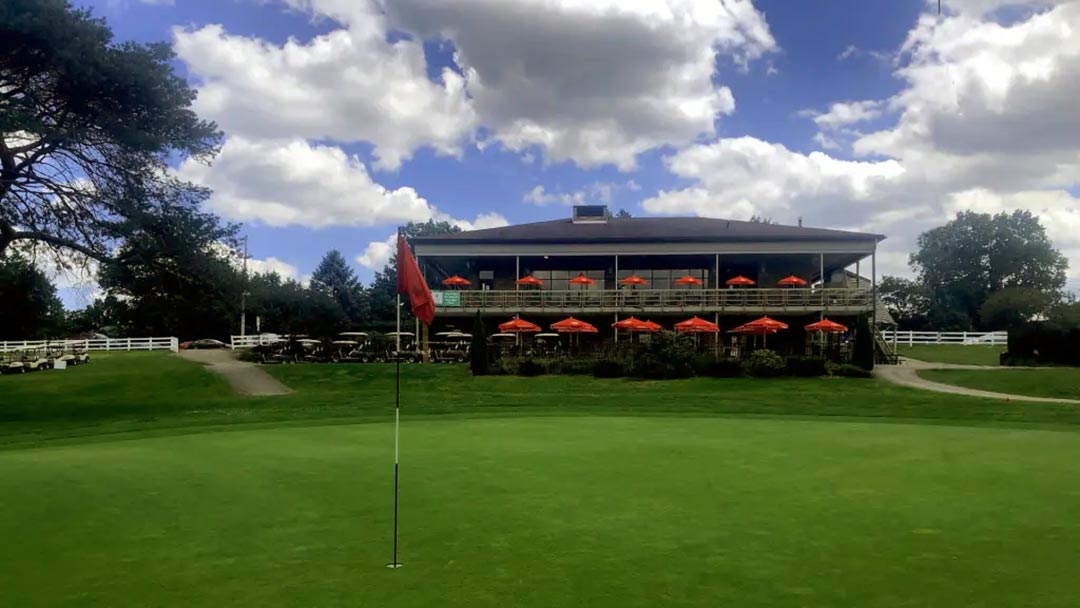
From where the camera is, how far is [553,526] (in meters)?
6.39

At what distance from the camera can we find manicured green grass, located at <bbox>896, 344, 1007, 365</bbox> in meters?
41.2

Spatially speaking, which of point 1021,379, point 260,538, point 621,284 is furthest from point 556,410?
point 621,284

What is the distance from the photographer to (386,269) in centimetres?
8431

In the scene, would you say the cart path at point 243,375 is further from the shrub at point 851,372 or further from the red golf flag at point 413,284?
the red golf flag at point 413,284

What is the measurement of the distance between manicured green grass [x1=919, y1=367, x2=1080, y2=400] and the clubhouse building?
7866 mm

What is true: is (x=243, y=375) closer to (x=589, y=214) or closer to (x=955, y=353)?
(x=589, y=214)

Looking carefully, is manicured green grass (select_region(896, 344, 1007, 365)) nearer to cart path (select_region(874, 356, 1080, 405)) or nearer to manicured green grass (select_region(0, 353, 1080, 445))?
cart path (select_region(874, 356, 1080, 405))

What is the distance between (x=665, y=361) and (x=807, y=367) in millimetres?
5955

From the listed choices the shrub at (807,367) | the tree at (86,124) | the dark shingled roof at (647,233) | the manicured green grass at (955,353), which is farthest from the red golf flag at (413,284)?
the manicured green grass at (955,353)

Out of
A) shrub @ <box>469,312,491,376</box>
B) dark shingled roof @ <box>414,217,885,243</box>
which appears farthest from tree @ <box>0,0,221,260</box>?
dark shingled roof @ <box>414,217,885,243</box>

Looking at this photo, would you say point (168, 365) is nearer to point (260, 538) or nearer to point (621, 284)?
point (621, 284)

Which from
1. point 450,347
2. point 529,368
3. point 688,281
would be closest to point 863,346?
point 688,281

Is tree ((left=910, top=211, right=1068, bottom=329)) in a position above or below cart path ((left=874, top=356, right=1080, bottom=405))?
above

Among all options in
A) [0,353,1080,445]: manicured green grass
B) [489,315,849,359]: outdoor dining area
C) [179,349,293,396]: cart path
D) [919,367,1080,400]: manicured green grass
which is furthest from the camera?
[489,315,849,359]: outdoor dining area
